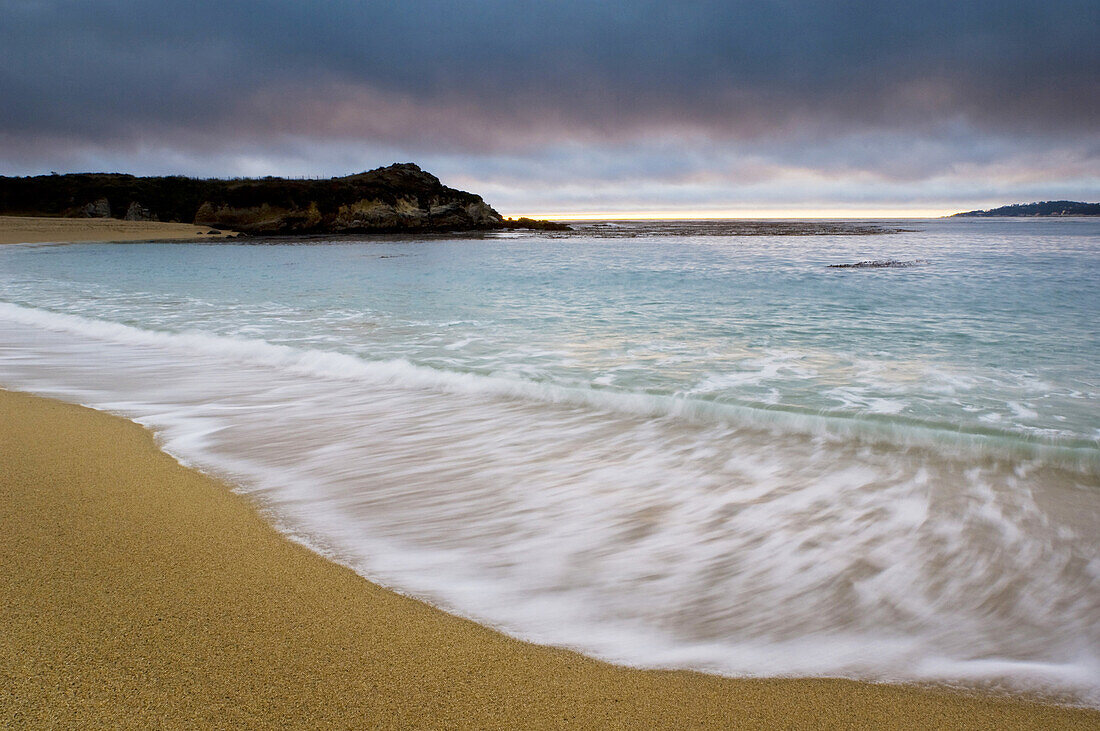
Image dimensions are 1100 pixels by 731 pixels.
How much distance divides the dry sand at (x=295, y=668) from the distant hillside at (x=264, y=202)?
6462 centimetres

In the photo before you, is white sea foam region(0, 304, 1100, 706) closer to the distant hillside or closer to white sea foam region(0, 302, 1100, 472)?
white sea foam region(0, 302, 1100, 472)

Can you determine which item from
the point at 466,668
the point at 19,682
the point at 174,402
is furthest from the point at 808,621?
the point at 174,402

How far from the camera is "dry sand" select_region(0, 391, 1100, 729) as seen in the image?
1571 millimetres

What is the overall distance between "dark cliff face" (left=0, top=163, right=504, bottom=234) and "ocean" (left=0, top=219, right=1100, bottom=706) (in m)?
57.9

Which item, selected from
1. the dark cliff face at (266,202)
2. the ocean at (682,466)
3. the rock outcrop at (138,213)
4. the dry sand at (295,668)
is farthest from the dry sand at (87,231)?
the dry sand at (295,668)

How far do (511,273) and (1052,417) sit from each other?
15907 mm

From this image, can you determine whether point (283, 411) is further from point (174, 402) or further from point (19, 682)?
point (19, 682)

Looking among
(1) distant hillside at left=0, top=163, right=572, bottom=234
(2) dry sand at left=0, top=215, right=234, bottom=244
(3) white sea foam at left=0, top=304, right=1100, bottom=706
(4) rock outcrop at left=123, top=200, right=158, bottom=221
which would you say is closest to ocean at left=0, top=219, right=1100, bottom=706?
(3) white sea foam at left=0, top=304, right=1100, bottom=706

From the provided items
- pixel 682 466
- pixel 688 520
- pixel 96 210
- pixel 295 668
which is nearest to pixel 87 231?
pixel 96 210

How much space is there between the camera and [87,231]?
48781 mm

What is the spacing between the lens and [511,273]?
19.2 m

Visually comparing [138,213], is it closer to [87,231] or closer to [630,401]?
[87,231]

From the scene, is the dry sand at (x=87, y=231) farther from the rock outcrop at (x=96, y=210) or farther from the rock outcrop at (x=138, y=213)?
the rock outcrop at (x=138, y=213)

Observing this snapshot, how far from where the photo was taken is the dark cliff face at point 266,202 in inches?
2488
